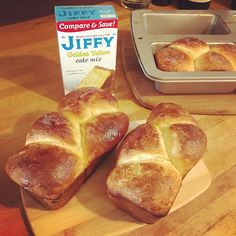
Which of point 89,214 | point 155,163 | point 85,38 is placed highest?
point 85,38

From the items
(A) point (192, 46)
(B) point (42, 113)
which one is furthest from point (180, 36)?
Result: (B) point (42, 113)

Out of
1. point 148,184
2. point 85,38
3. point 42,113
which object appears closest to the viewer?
point 148,184

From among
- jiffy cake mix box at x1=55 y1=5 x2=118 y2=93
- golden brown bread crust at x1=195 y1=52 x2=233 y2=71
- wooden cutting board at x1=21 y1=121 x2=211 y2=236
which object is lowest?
wooden cutting board at x1=21 y1=121 x2=211 y2=236

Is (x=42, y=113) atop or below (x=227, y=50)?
below

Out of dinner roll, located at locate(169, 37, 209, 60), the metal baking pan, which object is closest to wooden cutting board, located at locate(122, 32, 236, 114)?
the metal baking pan

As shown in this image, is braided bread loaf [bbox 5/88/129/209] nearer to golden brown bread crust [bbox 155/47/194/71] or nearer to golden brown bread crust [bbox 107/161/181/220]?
golden brown bread crust [bbox 107/161/181/220]

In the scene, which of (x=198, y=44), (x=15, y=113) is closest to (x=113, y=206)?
(x=15, y=113)

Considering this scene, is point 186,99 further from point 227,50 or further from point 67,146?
point 67,146

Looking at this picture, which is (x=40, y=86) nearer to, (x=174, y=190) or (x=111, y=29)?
(x=111, y=29)
